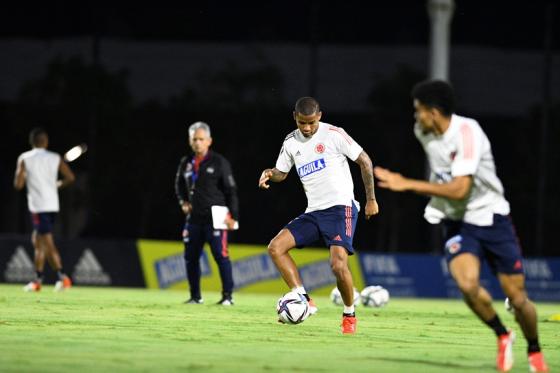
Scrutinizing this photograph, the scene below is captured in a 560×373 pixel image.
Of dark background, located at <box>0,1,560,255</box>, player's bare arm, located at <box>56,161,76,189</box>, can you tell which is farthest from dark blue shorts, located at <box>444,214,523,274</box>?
dark background, located at <box>0,1,560,255</box>

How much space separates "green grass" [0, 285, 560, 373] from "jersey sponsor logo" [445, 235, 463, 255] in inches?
32.9

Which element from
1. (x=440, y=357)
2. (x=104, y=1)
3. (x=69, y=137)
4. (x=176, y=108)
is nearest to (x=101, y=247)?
(x=69, y=137)

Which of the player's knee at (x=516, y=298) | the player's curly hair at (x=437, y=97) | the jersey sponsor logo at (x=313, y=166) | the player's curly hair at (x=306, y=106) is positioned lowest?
the player's knee at (x=516, y=298)

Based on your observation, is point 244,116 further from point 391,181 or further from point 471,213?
point 391,181

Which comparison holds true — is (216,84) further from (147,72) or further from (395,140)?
(395,140)

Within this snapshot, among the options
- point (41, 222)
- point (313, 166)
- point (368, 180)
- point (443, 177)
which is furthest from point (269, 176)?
point (41, 222)

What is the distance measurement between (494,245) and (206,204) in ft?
27.1

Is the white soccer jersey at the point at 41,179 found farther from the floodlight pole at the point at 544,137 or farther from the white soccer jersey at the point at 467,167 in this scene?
the floodlight pole at the point at 544,137

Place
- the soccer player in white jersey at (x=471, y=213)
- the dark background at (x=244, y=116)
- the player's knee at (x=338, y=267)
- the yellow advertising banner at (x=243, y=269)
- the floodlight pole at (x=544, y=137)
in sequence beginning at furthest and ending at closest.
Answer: the dark background at (x=244, y=116) < the floodlight pole at (x=544, y=137) < the yellow advertising banner at (x=243, y=269) < the player's knee at (x=338, y=267) < the soccer player in white jersey at (x=471, y=213)

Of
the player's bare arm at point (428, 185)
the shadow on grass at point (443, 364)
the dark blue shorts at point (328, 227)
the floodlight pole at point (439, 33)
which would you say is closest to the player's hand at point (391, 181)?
the player's bare arm at point (428, 185)

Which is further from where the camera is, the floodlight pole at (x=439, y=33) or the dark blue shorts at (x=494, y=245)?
the floodlight pole at (x=439, y=33)

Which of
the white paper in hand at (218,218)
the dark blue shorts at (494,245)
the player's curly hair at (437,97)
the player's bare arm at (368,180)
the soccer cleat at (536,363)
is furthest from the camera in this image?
the white paper in hand at (218,218)

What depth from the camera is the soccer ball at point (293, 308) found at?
1243 centimetres

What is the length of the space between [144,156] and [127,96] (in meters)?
1.72
